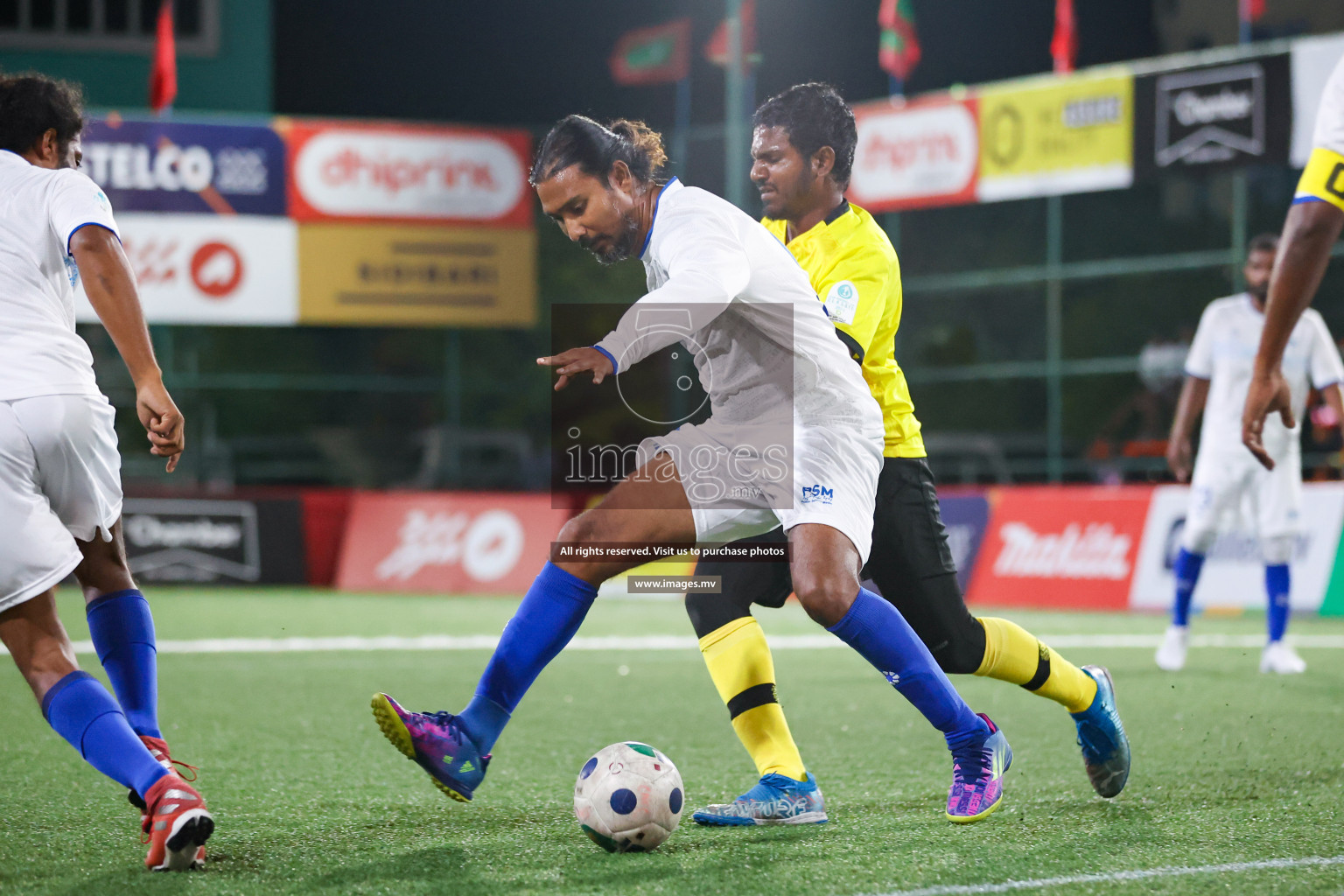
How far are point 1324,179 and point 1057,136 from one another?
14.5 m

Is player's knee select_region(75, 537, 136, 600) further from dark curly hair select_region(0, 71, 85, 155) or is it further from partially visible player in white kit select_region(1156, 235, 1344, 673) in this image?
partially visible player in white kit select_region(1156, 235, 1344, 673)

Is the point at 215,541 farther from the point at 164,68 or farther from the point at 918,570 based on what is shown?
the point at 918,570

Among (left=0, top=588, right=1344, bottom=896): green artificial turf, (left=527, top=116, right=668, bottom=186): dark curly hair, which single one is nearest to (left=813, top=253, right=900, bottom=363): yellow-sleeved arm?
(left=527, top=116, right=668, bottom=186): dark curly hair

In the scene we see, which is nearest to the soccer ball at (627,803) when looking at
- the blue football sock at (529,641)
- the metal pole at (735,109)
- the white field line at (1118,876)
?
the blue football sock at (529,641)

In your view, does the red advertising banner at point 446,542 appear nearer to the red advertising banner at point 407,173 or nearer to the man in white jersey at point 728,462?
the red advertising banner at point 407,173

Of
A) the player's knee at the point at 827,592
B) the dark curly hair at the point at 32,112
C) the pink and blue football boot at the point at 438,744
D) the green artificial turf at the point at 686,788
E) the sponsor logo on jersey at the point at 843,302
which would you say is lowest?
the green artificial turf at the point at 686,788

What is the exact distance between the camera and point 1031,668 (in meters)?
4.82

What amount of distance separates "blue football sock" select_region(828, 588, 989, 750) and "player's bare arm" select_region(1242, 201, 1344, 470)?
1322mm

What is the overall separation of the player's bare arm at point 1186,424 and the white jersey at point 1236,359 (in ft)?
0.25

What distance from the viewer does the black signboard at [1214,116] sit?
15.1m

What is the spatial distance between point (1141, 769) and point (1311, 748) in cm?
89

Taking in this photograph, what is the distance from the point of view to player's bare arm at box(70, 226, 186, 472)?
12.9 feet

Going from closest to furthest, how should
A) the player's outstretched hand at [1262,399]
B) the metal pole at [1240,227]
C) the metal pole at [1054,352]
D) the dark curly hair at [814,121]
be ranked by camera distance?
the player's outstretched hand at [1262,399] → the dark curly hair at [814,121] → the metal pole at [1240,227] → the metal pole at [1054,352]

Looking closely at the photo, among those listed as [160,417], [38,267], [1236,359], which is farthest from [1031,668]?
[1236,359]
